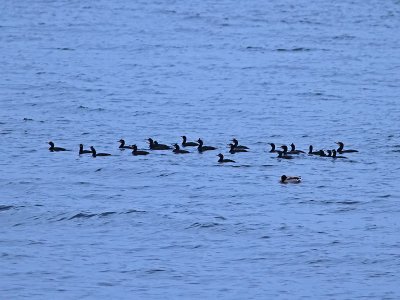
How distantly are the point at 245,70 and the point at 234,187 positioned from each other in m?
23.8

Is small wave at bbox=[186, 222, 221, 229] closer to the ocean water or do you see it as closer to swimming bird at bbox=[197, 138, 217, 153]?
the ocean water

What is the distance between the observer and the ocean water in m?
25.2

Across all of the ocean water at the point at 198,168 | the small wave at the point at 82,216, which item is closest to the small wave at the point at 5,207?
the ocean water at the point at 198,168

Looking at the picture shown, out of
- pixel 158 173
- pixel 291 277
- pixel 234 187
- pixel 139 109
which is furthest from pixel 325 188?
pixel 139 109

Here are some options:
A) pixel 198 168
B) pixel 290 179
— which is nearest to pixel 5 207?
pixel 198 168

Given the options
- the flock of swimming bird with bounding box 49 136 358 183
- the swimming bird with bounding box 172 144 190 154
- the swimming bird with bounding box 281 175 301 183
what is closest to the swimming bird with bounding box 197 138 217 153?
the flock of swimming bird with bounding box 49 136 358 183

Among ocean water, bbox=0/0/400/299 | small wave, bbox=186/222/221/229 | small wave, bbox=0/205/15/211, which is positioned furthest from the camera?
small wave, bbox=0/205/15/211

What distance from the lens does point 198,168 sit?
35031 mm

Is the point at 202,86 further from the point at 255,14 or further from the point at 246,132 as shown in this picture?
the point at 255,14

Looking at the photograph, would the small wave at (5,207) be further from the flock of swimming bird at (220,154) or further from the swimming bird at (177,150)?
the swimming bird at (177,150)

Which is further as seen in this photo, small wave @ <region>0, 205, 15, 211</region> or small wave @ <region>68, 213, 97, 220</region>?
small wave @ <region>0, 205, 15, 211</region>

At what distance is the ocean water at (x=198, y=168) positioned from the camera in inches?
991

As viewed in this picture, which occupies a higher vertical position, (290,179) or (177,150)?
(177,150)

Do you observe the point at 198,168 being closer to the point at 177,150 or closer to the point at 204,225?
the point at 177,150
